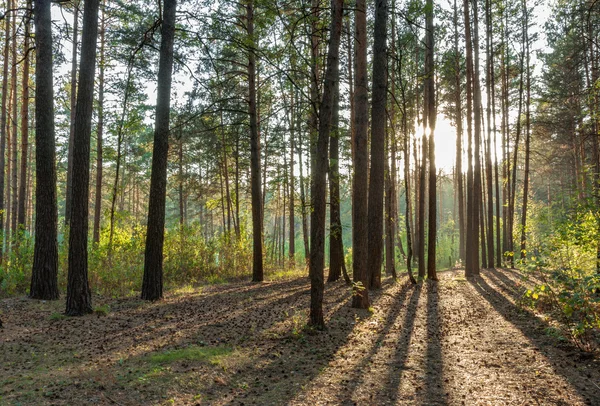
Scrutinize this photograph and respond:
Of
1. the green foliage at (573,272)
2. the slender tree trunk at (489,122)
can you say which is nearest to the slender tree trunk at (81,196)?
the green foliage at (573,272)

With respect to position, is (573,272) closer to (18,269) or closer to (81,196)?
(81,196)

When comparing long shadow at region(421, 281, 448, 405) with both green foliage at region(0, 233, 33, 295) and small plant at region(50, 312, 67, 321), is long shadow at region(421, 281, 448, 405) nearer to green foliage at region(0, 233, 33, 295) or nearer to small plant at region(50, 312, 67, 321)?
small plant at region(50, 312, 67, 321)

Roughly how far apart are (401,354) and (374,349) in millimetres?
433

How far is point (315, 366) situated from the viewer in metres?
5.21

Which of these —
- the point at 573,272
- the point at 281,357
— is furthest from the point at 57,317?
the point at 573,272

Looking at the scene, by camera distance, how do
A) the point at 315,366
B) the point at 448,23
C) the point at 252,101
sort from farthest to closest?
the point at 448,23 < the point at 252,101 < the point at 315,366

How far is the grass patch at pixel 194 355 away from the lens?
16.8ft

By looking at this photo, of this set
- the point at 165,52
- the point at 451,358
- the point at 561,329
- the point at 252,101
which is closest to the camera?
the point at 451,358

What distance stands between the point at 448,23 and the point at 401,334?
14614 mm

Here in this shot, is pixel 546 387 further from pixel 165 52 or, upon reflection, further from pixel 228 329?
pixel 165 52

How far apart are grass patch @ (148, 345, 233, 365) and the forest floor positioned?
2 centimetres

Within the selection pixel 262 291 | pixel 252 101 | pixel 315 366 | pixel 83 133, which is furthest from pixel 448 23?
pixel 315 366

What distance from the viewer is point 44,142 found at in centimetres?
871

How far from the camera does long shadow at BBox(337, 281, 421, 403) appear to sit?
14.3 feet
